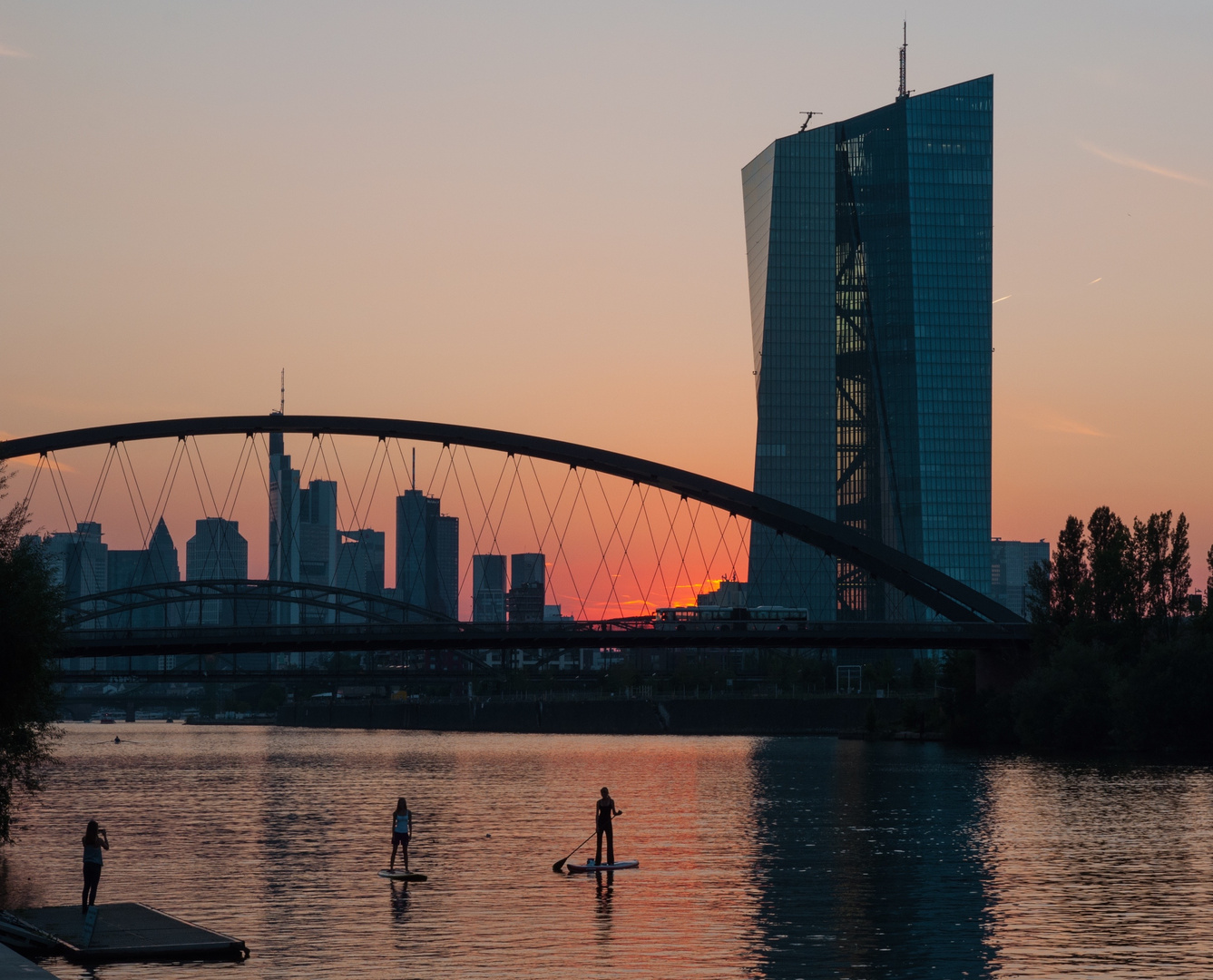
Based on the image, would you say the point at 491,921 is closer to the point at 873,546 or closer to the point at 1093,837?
the point at 1093,837

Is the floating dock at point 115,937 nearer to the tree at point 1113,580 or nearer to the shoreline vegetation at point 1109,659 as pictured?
the shoreline vegetation at point 1109,659

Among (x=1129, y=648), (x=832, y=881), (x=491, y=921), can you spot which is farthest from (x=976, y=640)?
(x=491, y=921)

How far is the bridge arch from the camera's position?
83.8 meters

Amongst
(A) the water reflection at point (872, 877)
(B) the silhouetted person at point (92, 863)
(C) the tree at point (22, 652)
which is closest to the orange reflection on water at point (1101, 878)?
(A) the water reflection at point (872, 877)

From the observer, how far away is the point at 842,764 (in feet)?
309

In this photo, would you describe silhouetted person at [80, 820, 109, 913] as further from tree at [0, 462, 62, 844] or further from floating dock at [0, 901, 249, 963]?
tree at [0, 462, 62, 844]

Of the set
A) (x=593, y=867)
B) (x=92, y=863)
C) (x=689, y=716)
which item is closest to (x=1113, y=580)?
(x=593, y=867)

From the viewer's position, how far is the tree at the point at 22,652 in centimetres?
3847

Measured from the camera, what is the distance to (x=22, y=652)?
38.5 meters

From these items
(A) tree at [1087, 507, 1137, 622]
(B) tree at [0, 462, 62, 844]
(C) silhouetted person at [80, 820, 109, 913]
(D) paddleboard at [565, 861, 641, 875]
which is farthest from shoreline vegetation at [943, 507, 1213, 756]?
Result: (C) silhouetted person at [80, 820, 109, 913]

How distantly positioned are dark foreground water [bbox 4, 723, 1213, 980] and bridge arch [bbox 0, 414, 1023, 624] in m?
17.7

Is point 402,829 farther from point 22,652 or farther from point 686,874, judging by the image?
point 22,652

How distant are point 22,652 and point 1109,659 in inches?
2932

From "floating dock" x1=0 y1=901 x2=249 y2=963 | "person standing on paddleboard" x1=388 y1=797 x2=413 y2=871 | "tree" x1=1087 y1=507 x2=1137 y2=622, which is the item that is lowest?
"floating dock" x1=0 y1=901 x2=249 y2=963
